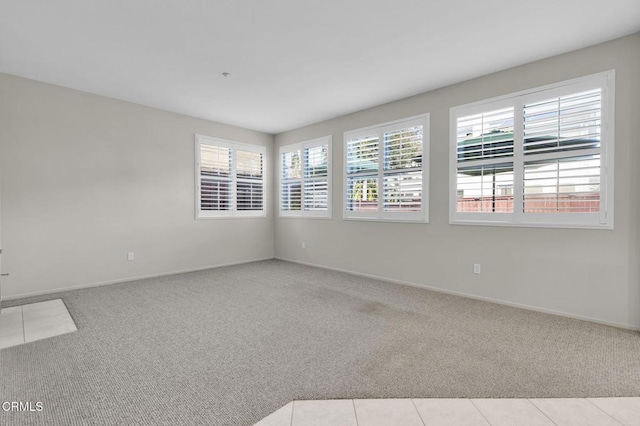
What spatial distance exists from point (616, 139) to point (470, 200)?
56.6 inches

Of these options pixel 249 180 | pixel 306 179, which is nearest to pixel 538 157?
pixel 306 179

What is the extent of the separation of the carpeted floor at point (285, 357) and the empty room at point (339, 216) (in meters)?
0.02

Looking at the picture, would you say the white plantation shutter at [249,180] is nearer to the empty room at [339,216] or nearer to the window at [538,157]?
the empty room at [339,216]

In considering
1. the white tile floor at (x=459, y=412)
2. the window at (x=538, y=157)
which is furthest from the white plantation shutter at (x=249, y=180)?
the white tile floor at (x=459, y=412)

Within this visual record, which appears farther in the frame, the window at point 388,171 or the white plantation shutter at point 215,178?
the white plantation shutter at point 215,178

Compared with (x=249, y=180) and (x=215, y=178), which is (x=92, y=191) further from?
(x=249, y=180)

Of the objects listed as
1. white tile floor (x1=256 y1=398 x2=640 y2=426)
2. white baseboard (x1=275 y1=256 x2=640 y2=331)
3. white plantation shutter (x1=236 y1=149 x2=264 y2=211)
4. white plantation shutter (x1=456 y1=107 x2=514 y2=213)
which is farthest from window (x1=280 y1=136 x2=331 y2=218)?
white tile floor (x1=256 y1=398 x2=640 y2=426)

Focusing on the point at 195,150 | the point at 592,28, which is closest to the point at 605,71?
the point at 592,28

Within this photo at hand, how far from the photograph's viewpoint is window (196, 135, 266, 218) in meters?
5.55

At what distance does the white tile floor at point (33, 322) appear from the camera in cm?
266

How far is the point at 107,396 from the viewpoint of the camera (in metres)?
1.83

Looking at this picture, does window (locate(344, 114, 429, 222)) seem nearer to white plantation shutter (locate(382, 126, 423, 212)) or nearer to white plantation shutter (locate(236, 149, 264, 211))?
white plantation shutter (locate(382, 126, 423, 212))

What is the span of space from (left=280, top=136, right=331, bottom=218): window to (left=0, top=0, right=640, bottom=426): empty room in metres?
0.17

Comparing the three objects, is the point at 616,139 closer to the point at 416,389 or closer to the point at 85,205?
the point at 416,389
